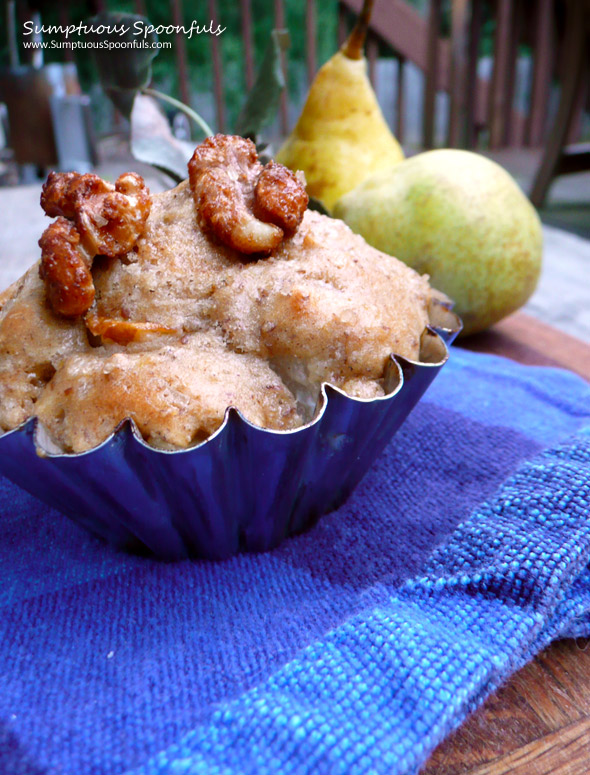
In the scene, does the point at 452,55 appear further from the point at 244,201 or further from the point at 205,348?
the point at 205,348

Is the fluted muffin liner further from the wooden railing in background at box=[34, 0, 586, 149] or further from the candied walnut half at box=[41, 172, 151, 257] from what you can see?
the wooden railing in background at box=[34, 0, 586, 149]

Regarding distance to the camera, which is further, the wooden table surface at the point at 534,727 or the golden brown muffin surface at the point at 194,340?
the golden brown muffin surface at the point at 194,340

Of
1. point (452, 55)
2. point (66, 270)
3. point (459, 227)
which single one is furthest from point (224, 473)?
point (452, 55)

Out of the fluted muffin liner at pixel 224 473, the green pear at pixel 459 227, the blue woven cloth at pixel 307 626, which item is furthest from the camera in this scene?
the green pear at pixel 459 227

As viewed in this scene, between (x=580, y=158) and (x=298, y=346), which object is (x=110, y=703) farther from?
(x=580, y=158)

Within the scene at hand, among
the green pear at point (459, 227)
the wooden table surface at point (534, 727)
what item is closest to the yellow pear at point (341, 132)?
the green pear at point (459, 227)

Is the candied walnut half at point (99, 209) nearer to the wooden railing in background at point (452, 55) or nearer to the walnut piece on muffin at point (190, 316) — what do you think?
the walnut piece on muffin at point (190, 316)
